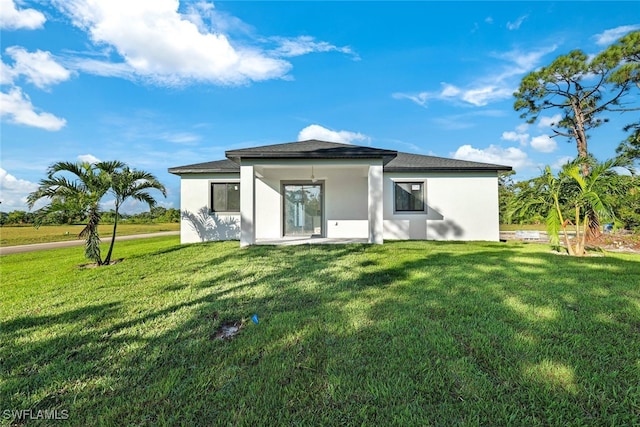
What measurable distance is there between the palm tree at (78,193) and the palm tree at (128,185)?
0.76ft

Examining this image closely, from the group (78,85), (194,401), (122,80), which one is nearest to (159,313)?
(194,401)

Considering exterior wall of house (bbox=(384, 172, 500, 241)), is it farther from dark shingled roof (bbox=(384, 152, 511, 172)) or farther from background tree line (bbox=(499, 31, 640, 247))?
background tree line (bbox=(499, 31, 640, 247))

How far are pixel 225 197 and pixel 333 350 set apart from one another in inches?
422

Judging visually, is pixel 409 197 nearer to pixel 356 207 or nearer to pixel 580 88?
pixel 356 207

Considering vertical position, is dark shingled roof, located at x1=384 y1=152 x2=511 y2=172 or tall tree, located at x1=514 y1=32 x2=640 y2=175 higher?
tall tree, located at x1=514 y1=32 x2=640 y2=175

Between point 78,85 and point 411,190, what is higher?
point 78,85

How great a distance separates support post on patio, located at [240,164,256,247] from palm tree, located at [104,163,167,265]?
2495 millimetres

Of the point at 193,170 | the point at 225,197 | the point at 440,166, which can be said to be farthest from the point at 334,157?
the point at 193,170

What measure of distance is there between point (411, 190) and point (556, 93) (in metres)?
12.7

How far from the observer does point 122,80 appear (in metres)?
14.8

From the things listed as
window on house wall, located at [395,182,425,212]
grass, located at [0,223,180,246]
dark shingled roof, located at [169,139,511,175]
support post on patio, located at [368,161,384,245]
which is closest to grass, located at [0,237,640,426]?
support post on patio, located at [368,161,384,245]

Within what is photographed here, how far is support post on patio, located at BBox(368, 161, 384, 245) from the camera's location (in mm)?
9203

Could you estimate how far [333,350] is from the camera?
2.66 meters

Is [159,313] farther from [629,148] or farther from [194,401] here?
[629,148]
